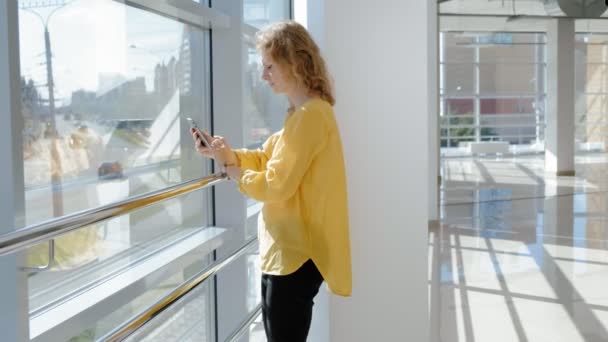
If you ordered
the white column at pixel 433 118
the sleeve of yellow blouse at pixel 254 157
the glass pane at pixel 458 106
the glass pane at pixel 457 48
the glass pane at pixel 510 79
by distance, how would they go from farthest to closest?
1. the glass pane at pixel 510 79
2. the glass pane at pixel 458 106
3. the glass pane at pixel 457 48
4. the white column at pixel 433 118
5. the sleeve of yellow blouse at pixel 254 157

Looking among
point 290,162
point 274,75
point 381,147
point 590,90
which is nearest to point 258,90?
point 381,147

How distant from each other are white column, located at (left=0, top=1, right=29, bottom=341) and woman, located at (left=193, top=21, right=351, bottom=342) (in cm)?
50

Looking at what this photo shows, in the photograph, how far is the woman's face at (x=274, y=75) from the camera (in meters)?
1.75

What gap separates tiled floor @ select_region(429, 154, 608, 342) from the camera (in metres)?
4.21

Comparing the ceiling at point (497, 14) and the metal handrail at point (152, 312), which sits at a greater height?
the ceiling at point (497, 14)

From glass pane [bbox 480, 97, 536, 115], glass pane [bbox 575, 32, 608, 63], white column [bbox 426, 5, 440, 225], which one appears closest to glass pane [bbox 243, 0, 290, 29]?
white column [bbox 426, 5, 440, 225]

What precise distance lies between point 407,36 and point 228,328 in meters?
1.30

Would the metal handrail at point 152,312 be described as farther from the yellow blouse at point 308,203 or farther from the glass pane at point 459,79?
the glass pane at point 459,79

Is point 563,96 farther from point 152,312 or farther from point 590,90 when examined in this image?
point 152,312

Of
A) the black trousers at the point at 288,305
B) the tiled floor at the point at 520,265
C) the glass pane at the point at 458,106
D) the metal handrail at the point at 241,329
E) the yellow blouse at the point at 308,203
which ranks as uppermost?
the glass pane at the point at 458,106

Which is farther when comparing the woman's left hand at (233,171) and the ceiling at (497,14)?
the ceiling at (497,14)

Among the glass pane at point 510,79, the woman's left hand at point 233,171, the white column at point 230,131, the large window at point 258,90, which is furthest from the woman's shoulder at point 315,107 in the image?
the glass pane at point 510,79

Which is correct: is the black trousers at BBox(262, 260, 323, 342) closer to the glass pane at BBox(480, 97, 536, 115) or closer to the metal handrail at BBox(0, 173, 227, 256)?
the metal handrail at BBox(0, 173, 227, 256)

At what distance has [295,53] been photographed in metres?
1.74
